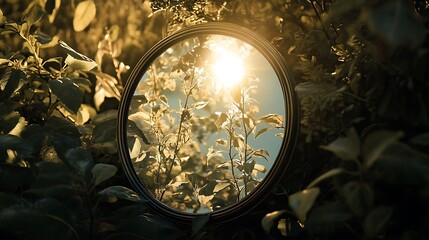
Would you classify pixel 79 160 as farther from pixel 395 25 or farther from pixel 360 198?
pixel 395 25

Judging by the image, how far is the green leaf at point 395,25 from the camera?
0.58 meters

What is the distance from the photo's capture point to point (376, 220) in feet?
2.43

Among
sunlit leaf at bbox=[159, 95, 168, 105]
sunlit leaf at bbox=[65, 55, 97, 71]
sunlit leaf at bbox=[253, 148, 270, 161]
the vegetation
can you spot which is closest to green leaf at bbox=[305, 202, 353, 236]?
the vegetation

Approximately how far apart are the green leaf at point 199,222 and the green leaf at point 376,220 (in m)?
0.49

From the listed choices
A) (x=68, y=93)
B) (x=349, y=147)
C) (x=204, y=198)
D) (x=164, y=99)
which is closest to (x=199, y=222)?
(x=204, y=198)

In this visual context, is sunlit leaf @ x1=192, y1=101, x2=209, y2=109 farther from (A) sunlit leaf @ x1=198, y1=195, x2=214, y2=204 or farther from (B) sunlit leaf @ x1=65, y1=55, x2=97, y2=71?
(B) sunlit leaf @ x1=65, y1=55, x2=97, y2=71

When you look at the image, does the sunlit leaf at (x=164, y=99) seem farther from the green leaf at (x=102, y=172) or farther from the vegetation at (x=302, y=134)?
the green leaf at (x=102, y=172)

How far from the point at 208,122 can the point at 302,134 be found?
201mm

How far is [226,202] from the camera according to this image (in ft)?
3.99

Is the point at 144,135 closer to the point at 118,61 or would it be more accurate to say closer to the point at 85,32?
the point at 118,61

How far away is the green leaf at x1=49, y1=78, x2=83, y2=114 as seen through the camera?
4.40 ft

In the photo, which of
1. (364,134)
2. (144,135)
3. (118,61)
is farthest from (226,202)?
(118,61)

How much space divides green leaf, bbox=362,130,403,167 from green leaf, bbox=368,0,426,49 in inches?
4.9

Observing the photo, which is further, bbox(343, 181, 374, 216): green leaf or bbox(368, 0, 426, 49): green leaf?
bbox(343, 181, 374, 216): green leaf
